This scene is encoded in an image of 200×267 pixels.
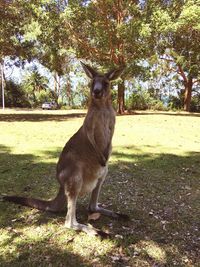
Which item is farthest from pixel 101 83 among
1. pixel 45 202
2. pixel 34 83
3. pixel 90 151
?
pixel 34 83

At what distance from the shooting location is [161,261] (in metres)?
2.99

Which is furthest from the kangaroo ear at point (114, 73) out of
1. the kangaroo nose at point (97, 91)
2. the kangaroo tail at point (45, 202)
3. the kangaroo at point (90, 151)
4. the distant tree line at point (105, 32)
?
the distant tree line at point (105, 32)

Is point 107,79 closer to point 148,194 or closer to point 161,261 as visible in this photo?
point 161,261

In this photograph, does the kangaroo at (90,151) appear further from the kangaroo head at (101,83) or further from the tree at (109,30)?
the tree at (109,30)

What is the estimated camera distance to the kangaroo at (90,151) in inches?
125

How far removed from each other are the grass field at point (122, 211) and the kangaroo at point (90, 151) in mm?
267

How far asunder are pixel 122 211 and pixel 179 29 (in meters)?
12.5

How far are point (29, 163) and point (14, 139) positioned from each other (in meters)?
2.73

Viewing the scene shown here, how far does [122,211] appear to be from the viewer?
3975mm

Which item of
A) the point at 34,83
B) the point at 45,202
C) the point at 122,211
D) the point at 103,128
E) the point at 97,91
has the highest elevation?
the point at 34,83

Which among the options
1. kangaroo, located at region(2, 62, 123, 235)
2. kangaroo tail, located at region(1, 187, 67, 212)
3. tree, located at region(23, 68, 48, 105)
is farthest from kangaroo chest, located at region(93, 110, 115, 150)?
tree, located at region(23, 68, 48, 105)

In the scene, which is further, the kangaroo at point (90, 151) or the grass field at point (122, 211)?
the kangaroo at point (90, 151)

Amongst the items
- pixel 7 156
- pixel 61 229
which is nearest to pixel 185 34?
pixel 7 156

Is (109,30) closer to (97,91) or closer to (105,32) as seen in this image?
(105,32)
